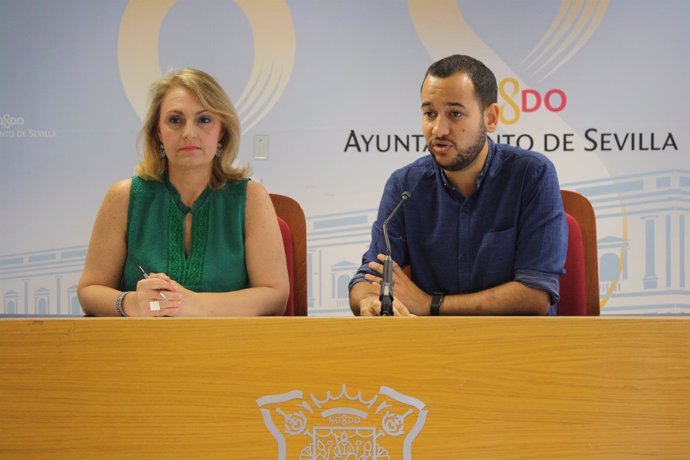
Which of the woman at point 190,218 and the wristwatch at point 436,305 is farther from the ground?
the woman at point 190,218

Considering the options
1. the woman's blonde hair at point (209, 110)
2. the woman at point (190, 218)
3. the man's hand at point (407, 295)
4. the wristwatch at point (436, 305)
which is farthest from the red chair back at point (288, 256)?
the wristwatch at point (436, 305)

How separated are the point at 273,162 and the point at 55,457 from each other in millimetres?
2885

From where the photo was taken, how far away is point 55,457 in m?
1.43

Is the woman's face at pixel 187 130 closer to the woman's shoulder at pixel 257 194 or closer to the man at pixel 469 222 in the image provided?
the woman's shoulder at pixel 257 194

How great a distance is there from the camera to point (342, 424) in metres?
1.43

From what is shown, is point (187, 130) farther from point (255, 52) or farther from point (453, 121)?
point (255, 52)

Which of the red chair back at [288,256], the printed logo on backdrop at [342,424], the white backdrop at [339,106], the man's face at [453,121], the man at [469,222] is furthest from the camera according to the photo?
the white backdrop at [339,106]

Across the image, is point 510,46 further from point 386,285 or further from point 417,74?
point 386,285

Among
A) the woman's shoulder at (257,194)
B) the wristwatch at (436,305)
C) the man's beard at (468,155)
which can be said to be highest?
the man's beard at (468,155)

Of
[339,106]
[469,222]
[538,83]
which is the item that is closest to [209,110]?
[469,222]

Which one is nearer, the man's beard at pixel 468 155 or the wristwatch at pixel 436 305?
the wristwatch at pixel 436 305

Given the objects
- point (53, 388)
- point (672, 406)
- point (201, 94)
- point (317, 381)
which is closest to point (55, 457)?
point (53, 388)

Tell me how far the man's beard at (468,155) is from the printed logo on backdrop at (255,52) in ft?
6.64

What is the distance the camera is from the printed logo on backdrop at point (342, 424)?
1.42 metres
